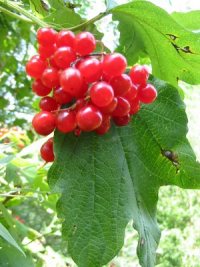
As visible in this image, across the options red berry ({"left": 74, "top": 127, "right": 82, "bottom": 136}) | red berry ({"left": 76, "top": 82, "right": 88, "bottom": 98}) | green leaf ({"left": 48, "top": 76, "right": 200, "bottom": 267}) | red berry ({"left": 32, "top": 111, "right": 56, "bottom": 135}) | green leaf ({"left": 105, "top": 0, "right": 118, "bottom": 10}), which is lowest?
green leaf ({"left": 48, "top": 76, "right": 200, "bottom": 267})

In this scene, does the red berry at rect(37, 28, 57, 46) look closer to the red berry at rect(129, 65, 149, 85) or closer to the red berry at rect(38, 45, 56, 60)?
the red berry at rect(38, 45, 56, 60)

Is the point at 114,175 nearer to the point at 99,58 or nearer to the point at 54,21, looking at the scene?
the point at 99,58

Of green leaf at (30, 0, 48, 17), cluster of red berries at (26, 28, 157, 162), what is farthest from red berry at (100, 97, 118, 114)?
green leaf at (30, 0, 48, 17)

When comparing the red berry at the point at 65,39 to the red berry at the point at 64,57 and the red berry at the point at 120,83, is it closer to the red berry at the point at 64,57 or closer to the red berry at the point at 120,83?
Answer: the red berry at the point at 64,57

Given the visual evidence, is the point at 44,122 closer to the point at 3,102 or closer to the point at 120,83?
the point at 120,83

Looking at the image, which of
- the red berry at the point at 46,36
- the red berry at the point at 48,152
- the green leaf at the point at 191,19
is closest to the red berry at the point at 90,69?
the red berry at the point at 46,36

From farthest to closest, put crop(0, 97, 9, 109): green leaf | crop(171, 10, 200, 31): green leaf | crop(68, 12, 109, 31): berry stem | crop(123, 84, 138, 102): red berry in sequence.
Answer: crop(0, 97, 9, 109): green leaf, crop(171, 10, 200, 31): green leaf, crop(68, 12, 109, 31): berry stem, crop(123, 84, 138, 102): red berry
